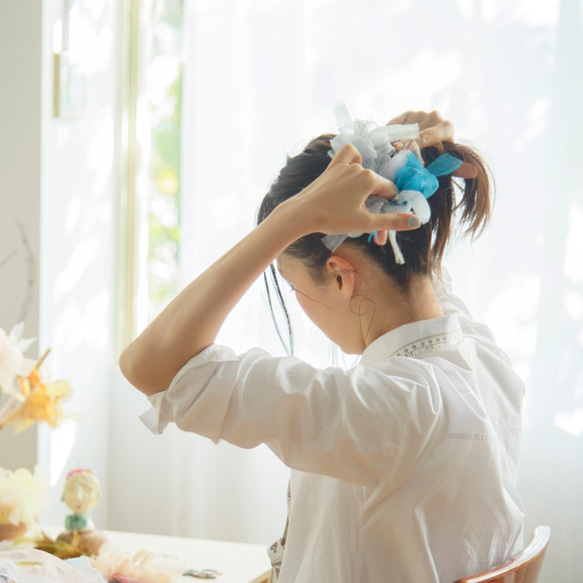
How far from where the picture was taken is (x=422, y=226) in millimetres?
1016

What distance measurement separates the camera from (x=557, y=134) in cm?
224

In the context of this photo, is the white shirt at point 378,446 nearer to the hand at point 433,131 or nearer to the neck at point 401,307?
the neck at point 401,307

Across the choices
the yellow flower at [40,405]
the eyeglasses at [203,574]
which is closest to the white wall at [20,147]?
the eyeglasses at [203,574]

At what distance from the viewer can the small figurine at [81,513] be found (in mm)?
1592

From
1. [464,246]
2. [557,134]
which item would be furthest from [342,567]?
[557,134]

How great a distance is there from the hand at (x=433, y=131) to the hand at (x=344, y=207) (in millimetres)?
208

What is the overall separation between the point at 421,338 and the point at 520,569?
29 centimetres

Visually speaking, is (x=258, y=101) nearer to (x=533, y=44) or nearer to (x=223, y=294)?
(x=533, y=44)

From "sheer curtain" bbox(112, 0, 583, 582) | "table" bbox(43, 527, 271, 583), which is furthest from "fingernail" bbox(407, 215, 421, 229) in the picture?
"sheer curtain" bbox(112, 0, 583, 582)

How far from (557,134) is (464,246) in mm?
404

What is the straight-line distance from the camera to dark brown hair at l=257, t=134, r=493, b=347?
1.00 meters

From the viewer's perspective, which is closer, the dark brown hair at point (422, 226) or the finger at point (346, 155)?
the finger at point (346, 155)

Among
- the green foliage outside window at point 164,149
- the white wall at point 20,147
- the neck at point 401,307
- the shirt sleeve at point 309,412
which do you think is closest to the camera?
the shirt sleeve at point 309,412

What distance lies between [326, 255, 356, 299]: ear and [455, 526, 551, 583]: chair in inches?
14.3
